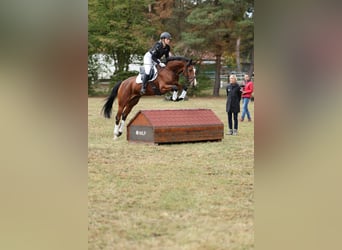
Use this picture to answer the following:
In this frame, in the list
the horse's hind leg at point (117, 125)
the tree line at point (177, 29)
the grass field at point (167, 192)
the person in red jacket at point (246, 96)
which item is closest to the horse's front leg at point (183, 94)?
the grass field at point (167, 192)

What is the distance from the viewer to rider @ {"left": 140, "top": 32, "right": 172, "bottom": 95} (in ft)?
20.1

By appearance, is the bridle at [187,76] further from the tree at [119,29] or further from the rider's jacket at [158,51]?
the tree at [119,29]

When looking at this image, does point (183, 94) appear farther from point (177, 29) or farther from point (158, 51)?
point (177, 29)

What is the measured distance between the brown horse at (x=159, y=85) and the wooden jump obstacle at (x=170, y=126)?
217 millimetres

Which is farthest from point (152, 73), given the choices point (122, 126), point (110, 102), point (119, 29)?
point (122, 126)

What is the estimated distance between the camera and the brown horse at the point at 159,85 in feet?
21.2

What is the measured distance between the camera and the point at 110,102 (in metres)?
6.86

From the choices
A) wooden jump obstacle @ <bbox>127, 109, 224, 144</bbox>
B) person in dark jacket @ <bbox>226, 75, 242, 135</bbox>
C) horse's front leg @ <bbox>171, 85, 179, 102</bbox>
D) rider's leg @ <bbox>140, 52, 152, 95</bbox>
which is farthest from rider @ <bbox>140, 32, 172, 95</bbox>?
person in dark jacket @ <bbox>226, 75, 242, 135</bbox>

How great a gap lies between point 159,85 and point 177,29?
1085 millimetres

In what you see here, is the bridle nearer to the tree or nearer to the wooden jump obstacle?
the wooden jump obstacle
